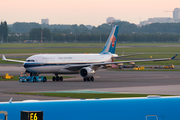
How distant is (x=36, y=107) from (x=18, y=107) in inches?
16.9

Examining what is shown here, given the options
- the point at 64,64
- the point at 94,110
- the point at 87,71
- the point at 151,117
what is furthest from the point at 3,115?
the point at 64,64

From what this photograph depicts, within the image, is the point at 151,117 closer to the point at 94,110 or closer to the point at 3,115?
the point at 94,110

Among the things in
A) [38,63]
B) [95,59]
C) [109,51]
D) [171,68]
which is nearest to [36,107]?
[38,63]

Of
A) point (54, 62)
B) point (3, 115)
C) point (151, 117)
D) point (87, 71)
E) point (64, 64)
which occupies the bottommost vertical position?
point (87, 71)

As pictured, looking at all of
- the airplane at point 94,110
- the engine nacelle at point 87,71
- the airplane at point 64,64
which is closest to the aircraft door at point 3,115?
the airplane at point 94,110

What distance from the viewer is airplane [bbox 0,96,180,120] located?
26.2ft

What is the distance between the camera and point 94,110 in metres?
8.22

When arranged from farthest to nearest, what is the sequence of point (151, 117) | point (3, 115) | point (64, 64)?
point (64, 64) → point (151, 117) → point (3, 115)

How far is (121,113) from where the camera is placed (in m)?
8.20

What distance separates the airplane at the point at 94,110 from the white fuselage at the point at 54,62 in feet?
128

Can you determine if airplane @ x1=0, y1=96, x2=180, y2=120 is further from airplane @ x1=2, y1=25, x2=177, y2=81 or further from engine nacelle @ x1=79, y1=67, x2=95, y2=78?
engine nacelle @ x1=79, y1=67, x2=95, y2=78

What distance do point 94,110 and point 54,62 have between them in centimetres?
4019

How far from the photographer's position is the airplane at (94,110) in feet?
26.2

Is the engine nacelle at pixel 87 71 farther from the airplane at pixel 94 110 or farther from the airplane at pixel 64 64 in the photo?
the airplane at pixel 94 110
